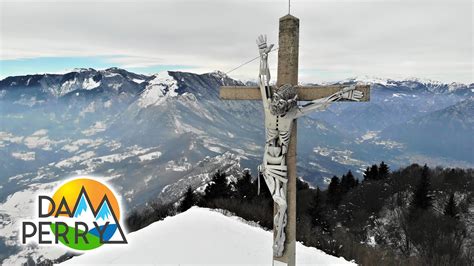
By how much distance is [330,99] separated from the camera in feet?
21.7

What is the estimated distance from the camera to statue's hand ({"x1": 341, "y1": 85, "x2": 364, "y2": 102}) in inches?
256

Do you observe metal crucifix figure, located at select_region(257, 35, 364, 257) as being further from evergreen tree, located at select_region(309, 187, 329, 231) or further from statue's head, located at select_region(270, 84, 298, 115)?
evergreen tree, located at select_region(309, 187, 329, 231)

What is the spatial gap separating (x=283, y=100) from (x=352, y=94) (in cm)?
125

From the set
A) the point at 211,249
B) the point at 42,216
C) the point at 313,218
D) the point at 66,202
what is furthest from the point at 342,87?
the point at 313,218

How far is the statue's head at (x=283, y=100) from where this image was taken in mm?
6504

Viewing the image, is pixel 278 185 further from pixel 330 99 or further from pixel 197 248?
pixel 197 248

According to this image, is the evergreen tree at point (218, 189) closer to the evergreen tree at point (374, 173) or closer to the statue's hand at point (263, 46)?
the evergreen tree at point (374, 173)

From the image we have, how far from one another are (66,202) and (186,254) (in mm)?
3638

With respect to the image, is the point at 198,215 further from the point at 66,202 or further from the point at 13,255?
the point at 13,255

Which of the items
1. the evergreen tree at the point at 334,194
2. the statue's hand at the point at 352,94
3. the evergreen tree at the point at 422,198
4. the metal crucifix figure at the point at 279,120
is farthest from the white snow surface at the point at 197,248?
the evergreen tree at the point at 334,194

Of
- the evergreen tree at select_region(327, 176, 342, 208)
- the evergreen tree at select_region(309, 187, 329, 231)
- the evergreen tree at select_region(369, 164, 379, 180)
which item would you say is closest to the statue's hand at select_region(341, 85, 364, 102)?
the evergreen tree at select_region(309, 187, 329, 231)

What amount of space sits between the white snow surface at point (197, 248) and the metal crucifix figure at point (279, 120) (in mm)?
3905

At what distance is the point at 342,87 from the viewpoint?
6762 millimetres

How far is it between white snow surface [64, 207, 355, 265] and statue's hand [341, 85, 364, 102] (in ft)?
19.7
